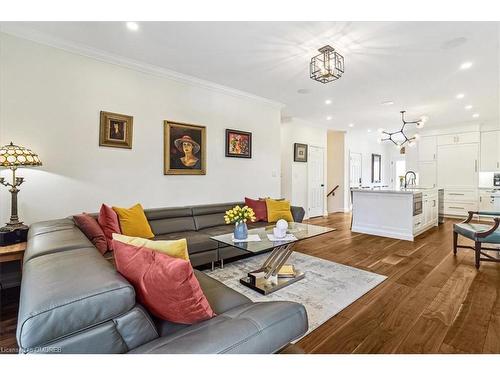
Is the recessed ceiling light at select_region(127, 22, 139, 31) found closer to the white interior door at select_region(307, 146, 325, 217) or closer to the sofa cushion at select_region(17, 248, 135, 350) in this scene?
the sofa cushion at select_region(17, 248, 135, 350)

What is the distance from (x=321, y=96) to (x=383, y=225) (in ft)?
9.39

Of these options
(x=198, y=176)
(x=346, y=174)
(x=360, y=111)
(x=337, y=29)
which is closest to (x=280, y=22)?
(x=337, y=29)

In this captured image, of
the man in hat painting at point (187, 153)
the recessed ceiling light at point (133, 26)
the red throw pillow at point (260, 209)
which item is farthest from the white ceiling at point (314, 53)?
the red throw pillow at point (260, 209)

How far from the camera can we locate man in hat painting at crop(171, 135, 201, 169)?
3811 millimetres

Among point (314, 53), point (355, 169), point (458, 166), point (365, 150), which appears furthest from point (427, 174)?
point (314, 53)

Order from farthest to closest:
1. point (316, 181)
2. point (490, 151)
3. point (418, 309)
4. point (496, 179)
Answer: point (316, 181)
point (490, 151)
point (496, 179)
point (418, 309)

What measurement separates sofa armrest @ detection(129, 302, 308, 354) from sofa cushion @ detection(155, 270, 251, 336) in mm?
165

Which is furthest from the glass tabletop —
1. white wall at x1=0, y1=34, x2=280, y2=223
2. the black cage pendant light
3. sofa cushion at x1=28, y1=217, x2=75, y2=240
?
the black cage pendant light

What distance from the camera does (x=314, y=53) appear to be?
305 cm

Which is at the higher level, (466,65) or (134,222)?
(466,65)

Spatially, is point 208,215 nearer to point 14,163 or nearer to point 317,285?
point 317,285

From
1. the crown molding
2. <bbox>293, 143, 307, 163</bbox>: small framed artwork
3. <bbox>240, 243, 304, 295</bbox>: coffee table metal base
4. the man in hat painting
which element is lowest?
<bbox>240, 243, 304, 295</bbox>: coffee table metal base

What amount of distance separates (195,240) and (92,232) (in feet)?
3.50
